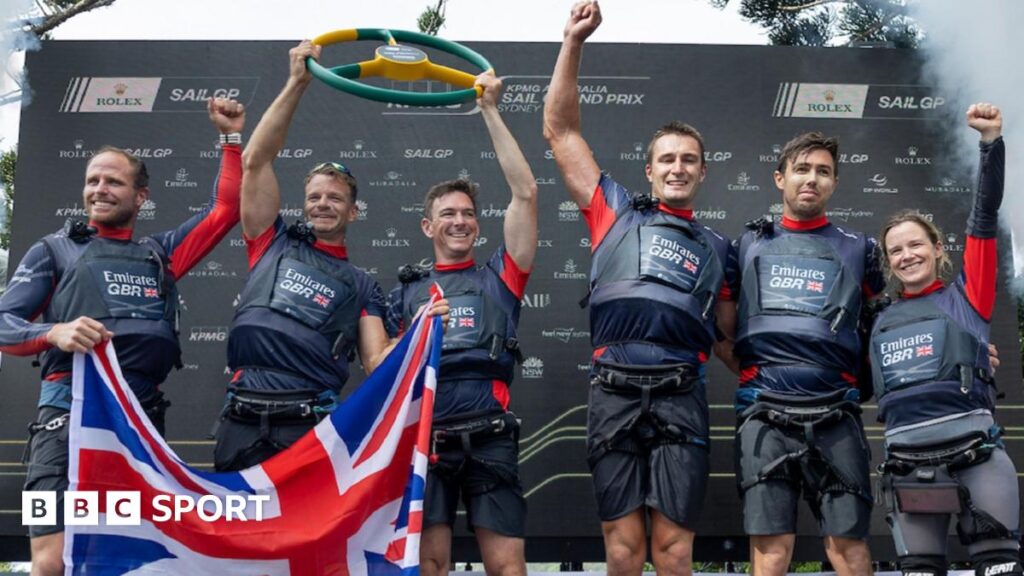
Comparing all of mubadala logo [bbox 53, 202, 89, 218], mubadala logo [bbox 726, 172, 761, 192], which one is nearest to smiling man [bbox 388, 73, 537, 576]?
mubadala logo [bbox 726, 172, 761, 192]

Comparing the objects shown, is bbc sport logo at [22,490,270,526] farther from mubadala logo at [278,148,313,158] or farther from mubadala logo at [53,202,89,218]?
mubadala logo at [278,148,313,158]

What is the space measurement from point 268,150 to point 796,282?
2532mm

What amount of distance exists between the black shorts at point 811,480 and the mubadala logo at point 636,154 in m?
2.56

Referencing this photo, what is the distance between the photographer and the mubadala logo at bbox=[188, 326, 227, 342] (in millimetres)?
6527

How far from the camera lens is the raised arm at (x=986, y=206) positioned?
4.56 metres

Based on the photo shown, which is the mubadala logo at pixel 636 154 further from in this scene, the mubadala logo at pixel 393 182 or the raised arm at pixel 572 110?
the raised arm at pixel 572 110

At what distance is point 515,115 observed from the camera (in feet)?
22.0

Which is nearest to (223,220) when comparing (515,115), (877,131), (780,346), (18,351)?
(18,351)

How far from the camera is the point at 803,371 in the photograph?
4.58m

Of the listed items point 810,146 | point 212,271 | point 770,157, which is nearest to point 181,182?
point 212,271

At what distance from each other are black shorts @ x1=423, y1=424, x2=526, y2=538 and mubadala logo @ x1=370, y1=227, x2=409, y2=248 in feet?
7.20

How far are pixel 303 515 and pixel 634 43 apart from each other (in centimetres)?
386

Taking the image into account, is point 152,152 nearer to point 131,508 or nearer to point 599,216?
point 131,508

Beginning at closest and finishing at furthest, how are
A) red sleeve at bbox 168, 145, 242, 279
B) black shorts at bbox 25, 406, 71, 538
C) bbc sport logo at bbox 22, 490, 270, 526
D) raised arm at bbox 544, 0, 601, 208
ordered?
bbc sport logo at bbox 22, 490, 270, 526 → black shorts at bbox 25, 406, 71, 538 → raised arm at bbox 544, 0, 601, 208 → red sleeve at bbox 168, 145, 242, 279
